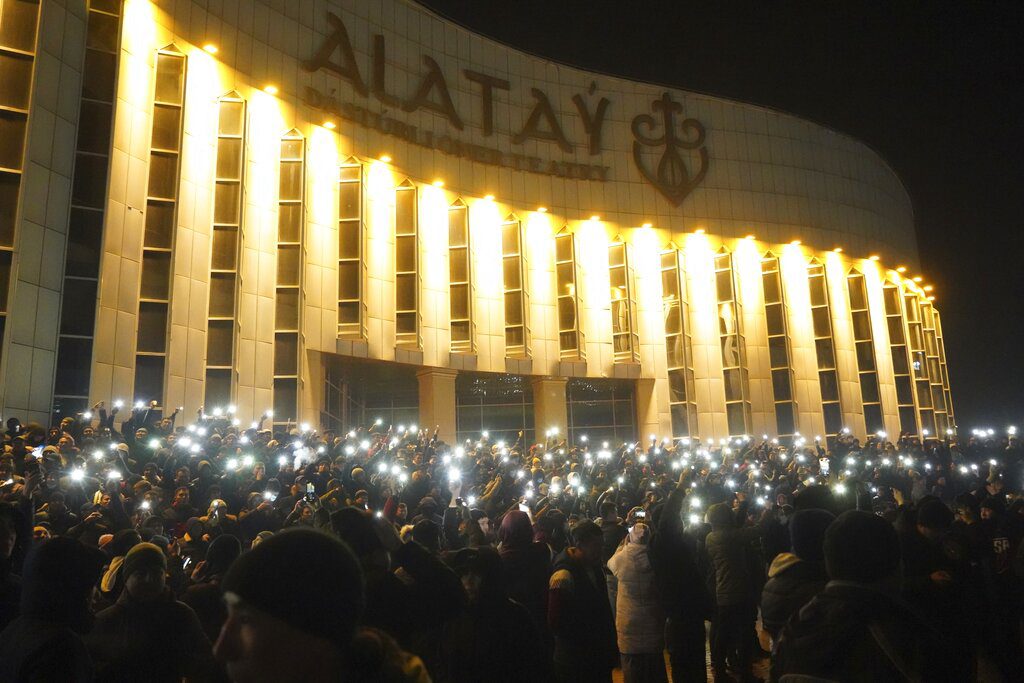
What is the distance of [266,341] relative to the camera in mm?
24625

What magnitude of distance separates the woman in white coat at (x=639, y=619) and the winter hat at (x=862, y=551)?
3.41 m

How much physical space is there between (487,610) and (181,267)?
21.1 m

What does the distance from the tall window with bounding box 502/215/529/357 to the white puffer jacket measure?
25.0 meters

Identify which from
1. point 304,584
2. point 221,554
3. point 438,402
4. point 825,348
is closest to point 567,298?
point 438,402

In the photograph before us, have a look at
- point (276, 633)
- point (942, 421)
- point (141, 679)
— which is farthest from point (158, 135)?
point (942, 421)

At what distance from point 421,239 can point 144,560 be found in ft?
85.5

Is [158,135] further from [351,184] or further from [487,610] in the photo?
[487,610]

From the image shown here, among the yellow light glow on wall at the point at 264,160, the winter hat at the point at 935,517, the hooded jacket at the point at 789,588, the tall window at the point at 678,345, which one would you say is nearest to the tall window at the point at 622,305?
the tall window at the point at 678,345

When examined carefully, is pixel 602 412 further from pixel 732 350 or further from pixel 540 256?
pixel 540 256

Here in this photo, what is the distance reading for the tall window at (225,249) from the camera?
2359 centimetres

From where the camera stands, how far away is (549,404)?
1270 inches

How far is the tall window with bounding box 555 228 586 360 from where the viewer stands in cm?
3306

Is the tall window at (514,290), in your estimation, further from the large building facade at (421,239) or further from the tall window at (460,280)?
the tall window at (460,280)

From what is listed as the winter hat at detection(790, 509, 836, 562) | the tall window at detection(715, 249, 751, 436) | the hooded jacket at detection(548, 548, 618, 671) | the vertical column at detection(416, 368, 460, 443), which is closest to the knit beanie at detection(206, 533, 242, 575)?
the hooded jacket at detection(548, 548, 618, 671)
